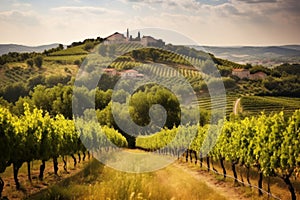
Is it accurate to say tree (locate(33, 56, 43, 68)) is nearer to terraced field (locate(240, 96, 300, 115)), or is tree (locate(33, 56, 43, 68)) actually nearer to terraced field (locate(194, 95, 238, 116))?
terraced field (locate(194, 95, 238, 116))

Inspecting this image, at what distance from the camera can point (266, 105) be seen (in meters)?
126

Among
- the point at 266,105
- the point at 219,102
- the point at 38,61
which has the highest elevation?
the point at 38,61

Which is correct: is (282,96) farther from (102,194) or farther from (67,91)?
(102,194)

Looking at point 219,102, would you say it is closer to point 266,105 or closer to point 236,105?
point 236,105

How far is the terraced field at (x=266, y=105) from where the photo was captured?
4696 inches

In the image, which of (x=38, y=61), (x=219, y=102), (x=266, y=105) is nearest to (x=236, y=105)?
(x=266, y=105)

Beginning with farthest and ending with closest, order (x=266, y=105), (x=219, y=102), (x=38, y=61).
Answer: (x=38, y=61) → (x=219, y=102) → (x=266, y=105)

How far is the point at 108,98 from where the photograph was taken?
111750mm

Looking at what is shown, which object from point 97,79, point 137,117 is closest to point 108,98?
point 137,117

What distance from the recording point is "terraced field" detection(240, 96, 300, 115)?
119281 mm

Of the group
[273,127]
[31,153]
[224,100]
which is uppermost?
[273,127]

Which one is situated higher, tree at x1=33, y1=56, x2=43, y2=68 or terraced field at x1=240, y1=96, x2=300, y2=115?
tree at x1=33, y1=56, x2=43, y2=68

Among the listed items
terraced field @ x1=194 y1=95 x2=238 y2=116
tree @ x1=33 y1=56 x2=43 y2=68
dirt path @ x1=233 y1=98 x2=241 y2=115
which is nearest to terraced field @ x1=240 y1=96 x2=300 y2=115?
dirt path @ x1=233 y1=98 x2=241 y2=115

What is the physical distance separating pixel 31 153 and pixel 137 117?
2790 inches
